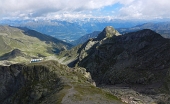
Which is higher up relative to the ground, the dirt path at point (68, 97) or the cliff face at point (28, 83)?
the dirt path at point (68, 97)

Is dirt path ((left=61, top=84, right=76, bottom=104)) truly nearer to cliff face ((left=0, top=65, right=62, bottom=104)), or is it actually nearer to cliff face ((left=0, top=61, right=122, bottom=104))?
cliff face ((left=0, top=61, right=122, bottom=104))

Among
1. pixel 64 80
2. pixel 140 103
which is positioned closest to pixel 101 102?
pixel 140 103

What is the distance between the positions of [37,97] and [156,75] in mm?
78542

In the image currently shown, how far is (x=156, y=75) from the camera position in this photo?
146 m

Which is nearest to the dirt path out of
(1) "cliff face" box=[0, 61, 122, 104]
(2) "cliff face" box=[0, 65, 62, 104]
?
(1) "cliff face" box=[0, 61, 122, 104]

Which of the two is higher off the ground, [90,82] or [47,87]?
[47,87]

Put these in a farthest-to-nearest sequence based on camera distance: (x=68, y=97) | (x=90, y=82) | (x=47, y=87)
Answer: (x=90, y=82), (x=47, y=87), (x=68, y=97)

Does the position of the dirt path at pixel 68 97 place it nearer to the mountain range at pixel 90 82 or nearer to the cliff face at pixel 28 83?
the mountain range at pixel 90 82

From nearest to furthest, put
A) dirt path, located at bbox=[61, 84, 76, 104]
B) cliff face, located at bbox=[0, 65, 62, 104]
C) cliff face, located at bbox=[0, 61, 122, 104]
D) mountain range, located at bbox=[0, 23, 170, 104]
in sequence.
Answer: dirt path, located at bbox=[61, 84, 76, 104], cliff face, located at bbox=[0, 61, 122, 104], mountain range, located at bbox=[0, 23, 170, 104], cliff face, located at bbox=[0, 65, 62, 104]

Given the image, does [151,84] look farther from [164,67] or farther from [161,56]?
[161,56]

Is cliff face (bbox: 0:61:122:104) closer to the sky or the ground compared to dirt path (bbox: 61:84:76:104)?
closer to the ground

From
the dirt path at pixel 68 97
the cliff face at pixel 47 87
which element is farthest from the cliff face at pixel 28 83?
the dirt path at pixel 68 97

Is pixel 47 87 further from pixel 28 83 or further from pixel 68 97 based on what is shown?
pixel 68 97

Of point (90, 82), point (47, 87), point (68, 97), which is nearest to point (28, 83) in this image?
point (47, 87)
